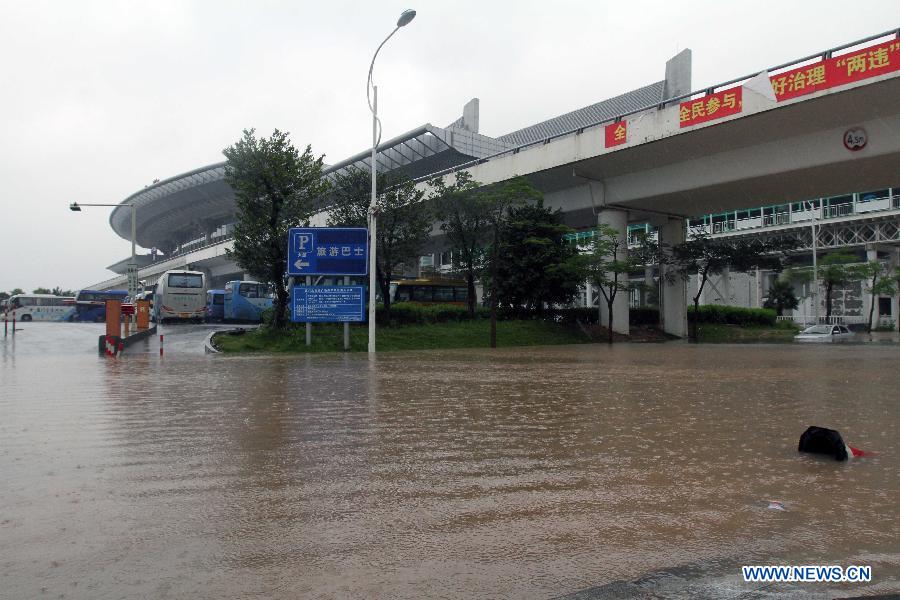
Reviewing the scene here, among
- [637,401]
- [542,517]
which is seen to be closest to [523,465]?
[542,517]

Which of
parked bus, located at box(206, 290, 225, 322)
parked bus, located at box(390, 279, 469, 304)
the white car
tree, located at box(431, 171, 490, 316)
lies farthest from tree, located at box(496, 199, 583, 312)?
parked bus, located at box(206, 290, 225, 322)

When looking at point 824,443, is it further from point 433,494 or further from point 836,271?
point 836,271

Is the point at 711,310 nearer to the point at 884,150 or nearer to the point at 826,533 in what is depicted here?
the point at 884,150

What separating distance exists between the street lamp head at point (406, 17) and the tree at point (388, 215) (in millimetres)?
9550

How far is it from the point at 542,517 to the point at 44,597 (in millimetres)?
2717

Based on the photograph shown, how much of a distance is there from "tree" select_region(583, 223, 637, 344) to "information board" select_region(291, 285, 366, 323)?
11.9 meters

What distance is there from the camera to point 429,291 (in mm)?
38250

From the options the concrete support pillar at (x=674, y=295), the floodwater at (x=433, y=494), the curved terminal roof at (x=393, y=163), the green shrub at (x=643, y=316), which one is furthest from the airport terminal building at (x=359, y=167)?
the floodwater at (x=433, y=494)

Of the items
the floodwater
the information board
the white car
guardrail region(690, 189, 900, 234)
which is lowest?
the white car

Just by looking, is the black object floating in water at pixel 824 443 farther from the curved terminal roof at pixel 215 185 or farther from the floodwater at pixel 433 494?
the curved terminal roof at pixel 215 185

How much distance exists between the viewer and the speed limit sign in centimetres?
2112

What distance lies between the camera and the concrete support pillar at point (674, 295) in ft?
113

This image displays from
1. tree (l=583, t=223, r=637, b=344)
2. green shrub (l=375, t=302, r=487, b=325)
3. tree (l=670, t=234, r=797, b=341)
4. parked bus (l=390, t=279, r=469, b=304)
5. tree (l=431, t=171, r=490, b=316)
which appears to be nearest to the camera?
green shrub (l=375, t=302, r=487, b=325)

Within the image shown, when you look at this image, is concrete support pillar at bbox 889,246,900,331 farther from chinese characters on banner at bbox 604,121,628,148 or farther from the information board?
the information board
